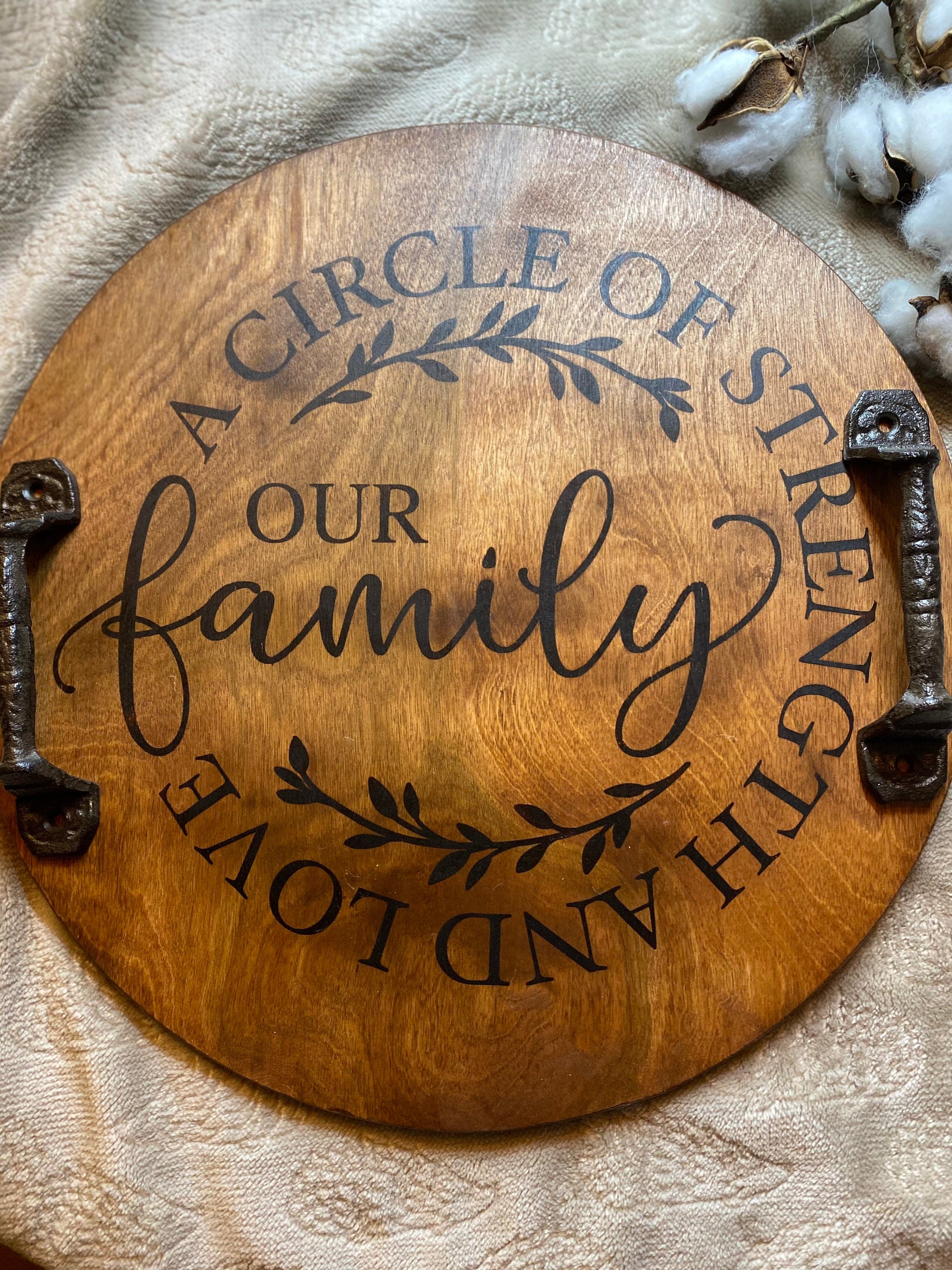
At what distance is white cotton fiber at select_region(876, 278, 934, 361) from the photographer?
1.93 feet

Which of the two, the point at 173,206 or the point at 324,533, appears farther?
the point at 173,206

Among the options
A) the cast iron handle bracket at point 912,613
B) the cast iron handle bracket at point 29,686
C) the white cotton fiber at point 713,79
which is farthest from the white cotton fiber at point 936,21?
the cast iron handle bracket at point 29,686

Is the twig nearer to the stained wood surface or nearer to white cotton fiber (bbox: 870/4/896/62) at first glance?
white cotton fiber (bbox: 870/4/896/62)

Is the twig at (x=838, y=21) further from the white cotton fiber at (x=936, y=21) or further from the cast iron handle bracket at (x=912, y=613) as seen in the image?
the cast iron handle bracket at (x=912, y=613)

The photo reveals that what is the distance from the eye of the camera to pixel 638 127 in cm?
63

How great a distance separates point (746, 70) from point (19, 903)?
0.74m

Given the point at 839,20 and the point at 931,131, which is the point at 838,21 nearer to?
the point at 839,20

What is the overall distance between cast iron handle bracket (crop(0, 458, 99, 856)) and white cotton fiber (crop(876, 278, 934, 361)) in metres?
0.56

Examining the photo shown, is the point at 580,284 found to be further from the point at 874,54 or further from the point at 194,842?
the point at 194,842

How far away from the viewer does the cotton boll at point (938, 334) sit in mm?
565

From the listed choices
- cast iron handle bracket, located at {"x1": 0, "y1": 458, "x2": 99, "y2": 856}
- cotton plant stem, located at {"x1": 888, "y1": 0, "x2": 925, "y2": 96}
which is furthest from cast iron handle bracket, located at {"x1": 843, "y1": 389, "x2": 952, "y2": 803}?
cast iron handle bracket, located at {"x1": 0, "y1": 458, "x2": 99, "y2": 856}

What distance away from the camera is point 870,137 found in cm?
59

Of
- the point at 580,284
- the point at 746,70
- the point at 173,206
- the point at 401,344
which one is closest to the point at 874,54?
the point at 746,70

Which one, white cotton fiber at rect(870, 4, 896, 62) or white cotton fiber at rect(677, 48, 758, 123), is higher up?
white cotton fiber at rect(870, 4, 896, 62)
